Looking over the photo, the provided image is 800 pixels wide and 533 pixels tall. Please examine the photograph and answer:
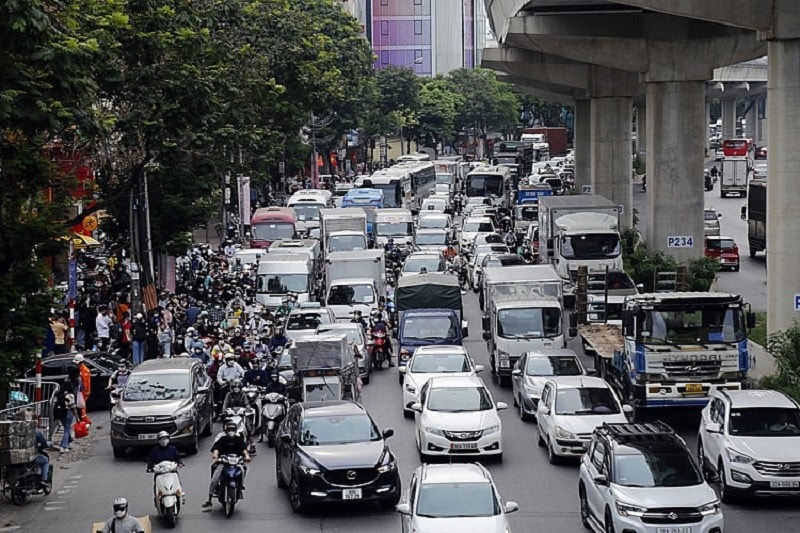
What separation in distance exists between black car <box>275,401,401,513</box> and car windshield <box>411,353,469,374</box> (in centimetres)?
743

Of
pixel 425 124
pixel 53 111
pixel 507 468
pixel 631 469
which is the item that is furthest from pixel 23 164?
pixel 425 124

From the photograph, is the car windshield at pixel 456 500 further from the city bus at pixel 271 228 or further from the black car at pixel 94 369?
the city bus at pixel 271 228

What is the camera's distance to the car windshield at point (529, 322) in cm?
3403

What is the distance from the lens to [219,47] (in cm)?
4028

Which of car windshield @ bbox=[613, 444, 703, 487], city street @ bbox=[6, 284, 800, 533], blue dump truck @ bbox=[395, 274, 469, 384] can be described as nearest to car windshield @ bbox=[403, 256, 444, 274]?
blue dump truck @ bbox=[395, 274, 469, 384]

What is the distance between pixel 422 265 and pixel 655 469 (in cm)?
3065

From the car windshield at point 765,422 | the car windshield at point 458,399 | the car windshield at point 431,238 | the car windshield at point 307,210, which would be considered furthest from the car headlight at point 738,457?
the car windshield at point 307,210

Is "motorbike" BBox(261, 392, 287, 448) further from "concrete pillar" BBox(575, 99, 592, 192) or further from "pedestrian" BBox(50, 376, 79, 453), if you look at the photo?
"concrete pillar" BBox(575, 99, 592, 192)

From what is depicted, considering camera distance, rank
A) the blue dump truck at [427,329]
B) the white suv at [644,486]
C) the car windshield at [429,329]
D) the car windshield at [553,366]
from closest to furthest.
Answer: the white suv at [644,486], the car windshield at [553,366], the blue dump truck at [427,329], the car windshield at [429,329]

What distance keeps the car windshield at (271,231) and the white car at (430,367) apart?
98.5 feet

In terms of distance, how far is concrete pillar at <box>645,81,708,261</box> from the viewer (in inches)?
2053

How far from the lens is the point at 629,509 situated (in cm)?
1833

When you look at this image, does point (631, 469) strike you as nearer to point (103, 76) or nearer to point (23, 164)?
point (23, 164)

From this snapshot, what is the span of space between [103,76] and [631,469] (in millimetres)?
17655
